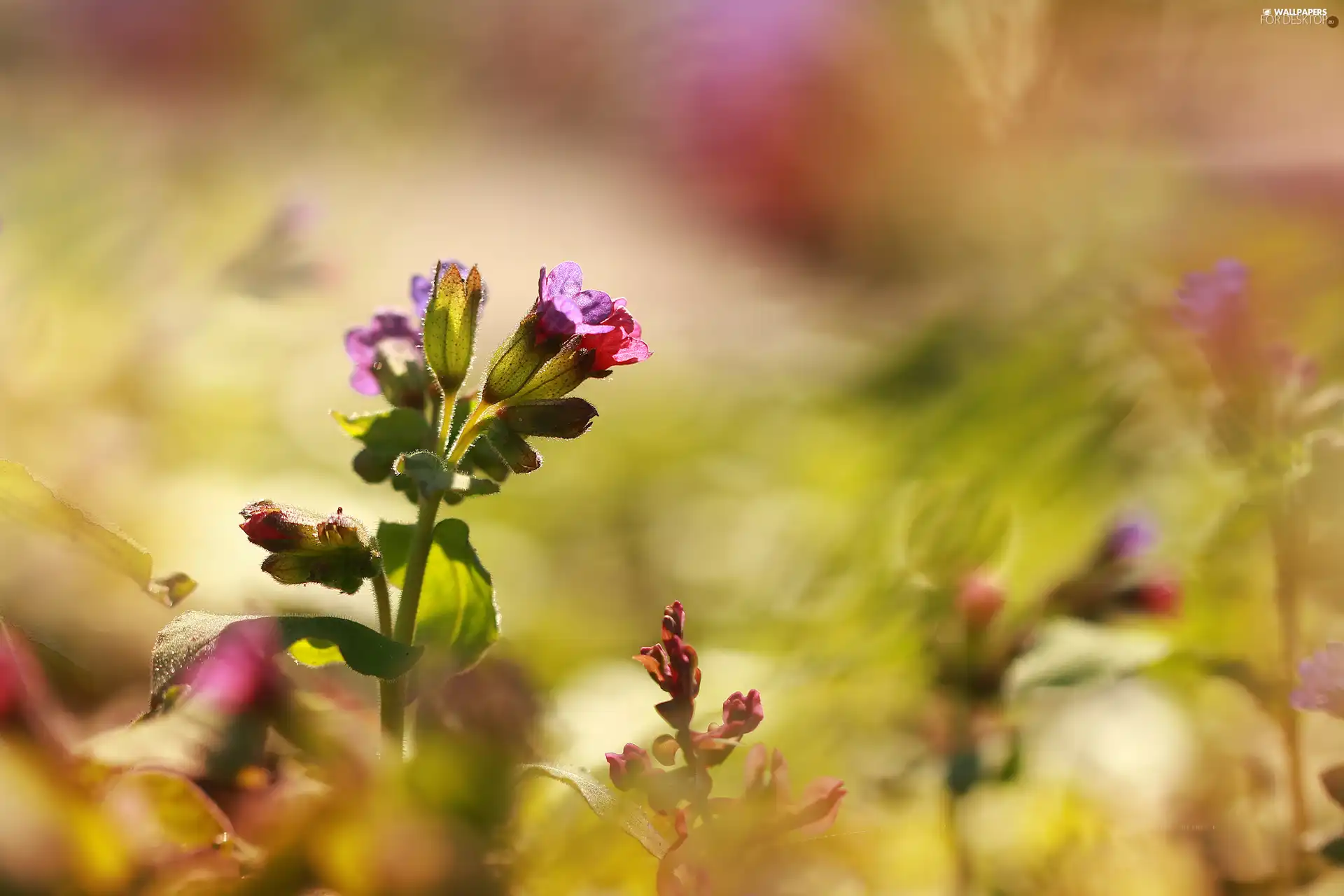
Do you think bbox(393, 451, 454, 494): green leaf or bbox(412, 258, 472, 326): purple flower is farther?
bbox(412, 258, 472, 326): purple flower

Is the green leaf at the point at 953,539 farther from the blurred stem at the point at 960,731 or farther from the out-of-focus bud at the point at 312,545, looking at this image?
the out-of-focus bud at the point at 312,545

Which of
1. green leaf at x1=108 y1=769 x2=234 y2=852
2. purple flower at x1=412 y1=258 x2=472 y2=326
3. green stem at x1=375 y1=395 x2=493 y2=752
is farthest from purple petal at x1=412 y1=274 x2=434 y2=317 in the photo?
green leaf at x1=108 y1=769 x2=234 y2=852

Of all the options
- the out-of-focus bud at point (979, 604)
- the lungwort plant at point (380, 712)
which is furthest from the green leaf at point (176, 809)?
the out-of-focus bud at point (979, 604)

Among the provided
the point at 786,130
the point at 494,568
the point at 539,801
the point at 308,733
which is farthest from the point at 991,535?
the point at 786,130

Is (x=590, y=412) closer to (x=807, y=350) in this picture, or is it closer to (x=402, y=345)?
(x=402, y=345)

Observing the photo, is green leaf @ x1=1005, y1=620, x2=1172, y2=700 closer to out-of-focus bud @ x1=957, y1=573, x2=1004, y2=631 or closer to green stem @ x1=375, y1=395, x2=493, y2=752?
out-of-focus bud @ x1=957, y1=573, x2=1004, y2=631

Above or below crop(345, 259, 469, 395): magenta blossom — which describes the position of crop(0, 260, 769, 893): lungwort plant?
below
